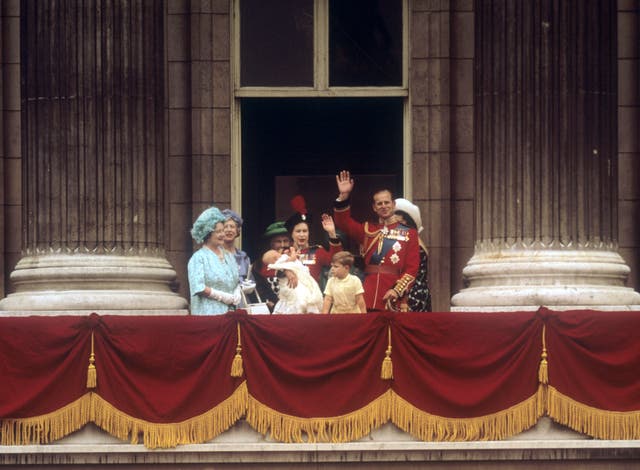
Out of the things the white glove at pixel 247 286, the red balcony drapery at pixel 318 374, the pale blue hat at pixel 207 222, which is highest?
the pale blue hat at pixel 207 222

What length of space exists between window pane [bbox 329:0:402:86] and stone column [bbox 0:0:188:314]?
357 centimetres

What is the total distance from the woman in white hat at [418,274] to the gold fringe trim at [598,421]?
2.14 meters

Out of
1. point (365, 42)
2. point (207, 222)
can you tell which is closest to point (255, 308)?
point (207, 222)

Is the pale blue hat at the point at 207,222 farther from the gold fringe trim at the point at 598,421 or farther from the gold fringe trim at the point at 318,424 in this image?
the gold fringe trim at the point at 598,421

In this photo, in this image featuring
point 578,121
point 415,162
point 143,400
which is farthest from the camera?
point 415,162

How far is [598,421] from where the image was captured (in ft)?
51.2

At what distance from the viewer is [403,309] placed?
55.5ft

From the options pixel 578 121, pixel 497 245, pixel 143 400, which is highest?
pixel 578 121

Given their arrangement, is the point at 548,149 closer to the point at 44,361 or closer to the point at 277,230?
the point at 277,230

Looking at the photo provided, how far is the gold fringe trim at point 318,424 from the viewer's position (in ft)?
51.3

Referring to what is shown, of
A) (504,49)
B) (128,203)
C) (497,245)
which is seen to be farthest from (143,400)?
(504,49)

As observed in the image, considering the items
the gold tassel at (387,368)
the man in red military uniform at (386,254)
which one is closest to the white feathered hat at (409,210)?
the man in red military uniform at (386,254)

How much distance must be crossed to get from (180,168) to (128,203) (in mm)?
3183

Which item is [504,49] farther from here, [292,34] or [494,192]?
[292,34]
